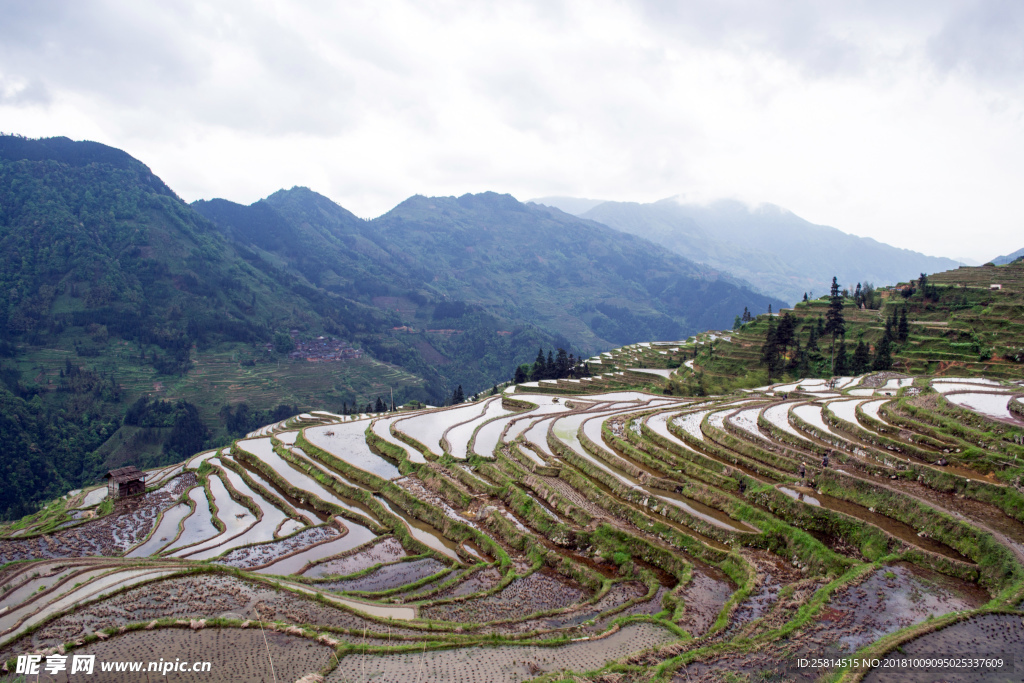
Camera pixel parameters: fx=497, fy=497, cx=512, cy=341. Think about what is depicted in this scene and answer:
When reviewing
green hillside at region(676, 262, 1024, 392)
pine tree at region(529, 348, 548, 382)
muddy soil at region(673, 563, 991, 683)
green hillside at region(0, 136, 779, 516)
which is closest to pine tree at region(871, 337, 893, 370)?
green hillside at region(676, 262, 1024, 392)

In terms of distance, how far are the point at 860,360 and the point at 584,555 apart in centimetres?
4317

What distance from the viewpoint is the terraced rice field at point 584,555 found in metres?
A: 11.3

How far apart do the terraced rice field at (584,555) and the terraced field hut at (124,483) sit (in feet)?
3.01

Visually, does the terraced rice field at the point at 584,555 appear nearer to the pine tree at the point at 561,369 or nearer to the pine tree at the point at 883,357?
the pine tree at the point at 883,357

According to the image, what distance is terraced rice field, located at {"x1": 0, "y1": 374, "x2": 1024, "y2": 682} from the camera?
37.0 feet

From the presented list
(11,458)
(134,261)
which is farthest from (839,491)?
(134,261)

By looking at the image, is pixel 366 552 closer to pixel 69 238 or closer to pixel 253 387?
pixel 253 387

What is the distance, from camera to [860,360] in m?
47.4

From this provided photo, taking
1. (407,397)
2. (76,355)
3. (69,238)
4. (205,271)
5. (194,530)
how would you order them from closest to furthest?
(194,530), (76,355), (407,397), (69,238), (205,271)

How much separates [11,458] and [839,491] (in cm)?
10151

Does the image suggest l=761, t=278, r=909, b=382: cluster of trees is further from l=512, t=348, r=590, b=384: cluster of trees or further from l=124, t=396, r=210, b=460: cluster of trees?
l=124, t=396, r=210, b=460: cluster of trees

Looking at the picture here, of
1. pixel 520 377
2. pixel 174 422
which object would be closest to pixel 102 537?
pixel 520 377

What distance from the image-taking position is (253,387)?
110000 mm

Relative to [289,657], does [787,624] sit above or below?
above
